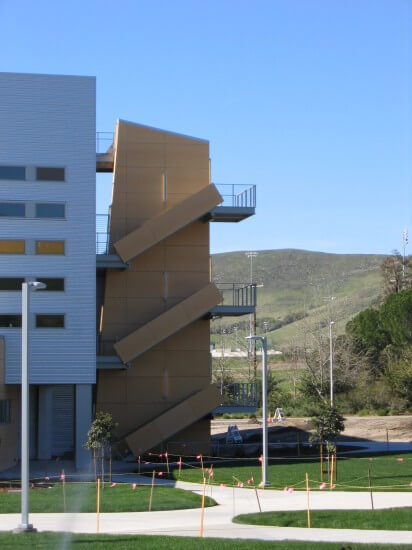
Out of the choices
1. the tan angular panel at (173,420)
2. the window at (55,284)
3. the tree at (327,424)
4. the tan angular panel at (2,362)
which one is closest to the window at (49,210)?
the window at (55,284)

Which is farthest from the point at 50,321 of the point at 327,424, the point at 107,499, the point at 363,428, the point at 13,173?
the point at 363,428

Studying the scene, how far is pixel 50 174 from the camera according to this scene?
48.7 metres

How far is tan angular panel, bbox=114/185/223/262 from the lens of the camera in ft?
163

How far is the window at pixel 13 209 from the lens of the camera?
158ft

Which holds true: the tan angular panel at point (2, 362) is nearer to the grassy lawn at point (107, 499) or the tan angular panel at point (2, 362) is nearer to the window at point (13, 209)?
the window at point (13, 209)

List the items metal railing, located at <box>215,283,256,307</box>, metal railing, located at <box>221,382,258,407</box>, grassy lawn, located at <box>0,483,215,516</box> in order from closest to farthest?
grassy lawn, located at <box>0,483,215,516</box> < metal railing, located at <box>221,382,258,407</box> < metal railing, located at <box>215,283,256,307</box>

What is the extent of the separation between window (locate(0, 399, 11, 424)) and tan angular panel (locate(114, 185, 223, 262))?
336 inches

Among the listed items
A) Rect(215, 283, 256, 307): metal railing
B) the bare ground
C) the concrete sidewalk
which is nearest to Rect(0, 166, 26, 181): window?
Rect(215, 283, 256, 307): metal railing

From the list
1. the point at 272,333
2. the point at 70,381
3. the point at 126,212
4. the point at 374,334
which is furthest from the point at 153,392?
the point at 272,333

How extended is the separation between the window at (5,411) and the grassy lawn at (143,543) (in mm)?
22209

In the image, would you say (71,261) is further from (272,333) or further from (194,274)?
(272,333)

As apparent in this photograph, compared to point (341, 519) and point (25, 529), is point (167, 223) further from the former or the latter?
point (25, 529)

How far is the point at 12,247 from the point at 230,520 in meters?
23.2

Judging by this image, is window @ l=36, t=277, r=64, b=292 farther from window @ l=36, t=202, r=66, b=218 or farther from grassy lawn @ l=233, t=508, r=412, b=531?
grassy lawn @ l=233, t=508, r=412, b=531
